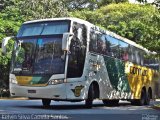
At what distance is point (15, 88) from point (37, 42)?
78.0 inches

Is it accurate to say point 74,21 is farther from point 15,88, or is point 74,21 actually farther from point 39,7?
point 39,7

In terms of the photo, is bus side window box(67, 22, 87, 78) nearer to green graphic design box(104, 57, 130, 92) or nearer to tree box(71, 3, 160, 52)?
green graphic design box(104, 57, 130, 92)

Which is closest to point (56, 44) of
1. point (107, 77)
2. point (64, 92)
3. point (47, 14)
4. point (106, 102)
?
point (64, 92)

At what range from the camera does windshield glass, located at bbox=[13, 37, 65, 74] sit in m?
17.2

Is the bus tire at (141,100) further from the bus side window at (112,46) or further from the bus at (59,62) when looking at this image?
the bus at (59,62)

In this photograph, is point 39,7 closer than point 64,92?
No

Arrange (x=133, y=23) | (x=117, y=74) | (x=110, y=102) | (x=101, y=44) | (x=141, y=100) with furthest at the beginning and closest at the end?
1. (x=133, y=23)
2. (x=141, y=100)
3. (x=110, y=102)
4. (x=117, y=74)
5. (x=101, y=44)

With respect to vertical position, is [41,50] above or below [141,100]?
above

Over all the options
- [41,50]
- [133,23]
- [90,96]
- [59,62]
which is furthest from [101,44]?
[133,23]

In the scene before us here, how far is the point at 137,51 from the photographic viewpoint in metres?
26.3

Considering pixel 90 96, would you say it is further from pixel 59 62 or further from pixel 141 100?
pixel 141 100

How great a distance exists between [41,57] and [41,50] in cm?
27

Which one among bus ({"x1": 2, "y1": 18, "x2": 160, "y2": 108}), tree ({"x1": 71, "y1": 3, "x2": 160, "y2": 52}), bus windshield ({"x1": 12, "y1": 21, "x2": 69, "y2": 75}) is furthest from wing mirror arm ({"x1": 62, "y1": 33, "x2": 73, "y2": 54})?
→ tree ({"x1": 71, "y1": 3, "x2": 160, "y2": 52})

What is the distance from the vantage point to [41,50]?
17.5 meters
